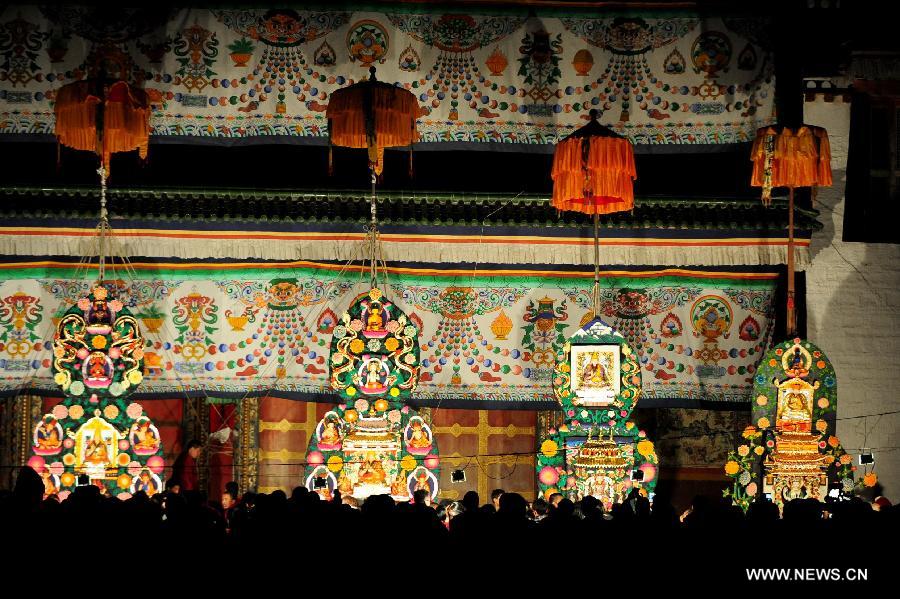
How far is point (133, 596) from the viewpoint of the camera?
15.2 ft

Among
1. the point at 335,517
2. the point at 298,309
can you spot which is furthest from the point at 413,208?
the point at 335,517

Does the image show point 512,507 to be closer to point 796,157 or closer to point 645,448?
point 645,448

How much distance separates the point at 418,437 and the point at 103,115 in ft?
10.1

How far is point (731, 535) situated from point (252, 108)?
5.44 m

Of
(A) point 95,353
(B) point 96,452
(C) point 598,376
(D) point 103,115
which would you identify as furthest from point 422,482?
(D) point 103,115

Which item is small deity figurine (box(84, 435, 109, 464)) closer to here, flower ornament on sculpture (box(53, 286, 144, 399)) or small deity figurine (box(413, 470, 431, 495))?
flower ornament on sculpture (box(53, 286, 144, 399))

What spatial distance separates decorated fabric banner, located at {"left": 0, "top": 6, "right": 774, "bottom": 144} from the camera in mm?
9242

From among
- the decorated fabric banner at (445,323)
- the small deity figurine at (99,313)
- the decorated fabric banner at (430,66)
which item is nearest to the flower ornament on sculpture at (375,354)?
the decorated fabric banner at (445,323)

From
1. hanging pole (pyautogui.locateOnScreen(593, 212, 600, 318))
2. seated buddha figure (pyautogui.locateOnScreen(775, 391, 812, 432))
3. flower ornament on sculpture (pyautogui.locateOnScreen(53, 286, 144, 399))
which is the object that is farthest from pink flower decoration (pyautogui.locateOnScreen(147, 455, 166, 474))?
seated buddha figure (pyautogui.locateOnScreen(775, 391, 812, 432))

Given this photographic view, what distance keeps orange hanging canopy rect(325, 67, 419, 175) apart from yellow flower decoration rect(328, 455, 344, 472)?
86.0 inches

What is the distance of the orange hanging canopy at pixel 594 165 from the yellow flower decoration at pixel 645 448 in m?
Result: 1.72

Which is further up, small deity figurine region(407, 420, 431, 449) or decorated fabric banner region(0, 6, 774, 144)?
decorated fabric banner region(0, 6, 774, 144)

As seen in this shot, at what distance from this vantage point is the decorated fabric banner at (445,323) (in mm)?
9258
